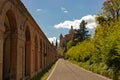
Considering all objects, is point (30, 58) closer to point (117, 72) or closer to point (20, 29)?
point (20, 29)

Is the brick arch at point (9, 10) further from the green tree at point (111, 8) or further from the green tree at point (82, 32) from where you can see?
the green tree at point (82, 32)

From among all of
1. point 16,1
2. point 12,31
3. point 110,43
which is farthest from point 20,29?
point 110,43

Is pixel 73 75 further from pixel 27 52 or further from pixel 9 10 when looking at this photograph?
pixel 9 10

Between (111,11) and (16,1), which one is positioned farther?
(111,11)

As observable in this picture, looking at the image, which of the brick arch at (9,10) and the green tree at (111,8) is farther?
the green tree at (111,8)

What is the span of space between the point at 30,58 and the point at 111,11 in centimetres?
3328

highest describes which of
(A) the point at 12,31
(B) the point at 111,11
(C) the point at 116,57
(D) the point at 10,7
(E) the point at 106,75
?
(B) the point at 111,11

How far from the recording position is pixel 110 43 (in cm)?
2834

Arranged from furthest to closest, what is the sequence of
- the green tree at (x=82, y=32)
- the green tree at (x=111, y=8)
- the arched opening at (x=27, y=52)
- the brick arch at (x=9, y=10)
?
the green tree at (x=82, y=32), the green tree at (x=111, y=8), the arched opening at (x=27, y=52), the brick arch at (x=9, y=10)

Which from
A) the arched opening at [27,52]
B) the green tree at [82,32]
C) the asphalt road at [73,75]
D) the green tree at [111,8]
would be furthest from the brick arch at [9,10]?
the green tree at [82,32]

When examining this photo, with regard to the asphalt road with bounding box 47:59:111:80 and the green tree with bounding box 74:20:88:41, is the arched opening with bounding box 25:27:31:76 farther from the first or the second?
the green tree with bounding box 74:20:88:41

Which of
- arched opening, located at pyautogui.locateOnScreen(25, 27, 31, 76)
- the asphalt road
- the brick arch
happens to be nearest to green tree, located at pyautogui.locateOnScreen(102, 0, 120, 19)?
the asphalt road

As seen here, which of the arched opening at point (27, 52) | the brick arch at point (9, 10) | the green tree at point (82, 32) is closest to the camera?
the brick arch at point (9, 10)

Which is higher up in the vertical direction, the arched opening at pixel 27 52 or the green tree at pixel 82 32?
the green tree at pixel 82 32
